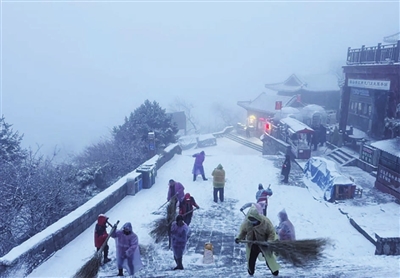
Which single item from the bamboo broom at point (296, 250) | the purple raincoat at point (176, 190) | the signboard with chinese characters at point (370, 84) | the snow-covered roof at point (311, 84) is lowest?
the purple raincoat at point (176, 190)

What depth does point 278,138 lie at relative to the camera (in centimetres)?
2402

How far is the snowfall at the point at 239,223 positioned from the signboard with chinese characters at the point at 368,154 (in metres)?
0.77

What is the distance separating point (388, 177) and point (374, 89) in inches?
290

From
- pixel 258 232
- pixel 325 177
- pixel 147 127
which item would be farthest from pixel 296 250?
pixel 147 127

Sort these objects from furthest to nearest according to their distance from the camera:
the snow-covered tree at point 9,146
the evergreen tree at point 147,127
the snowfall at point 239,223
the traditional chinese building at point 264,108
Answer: the traditional chinese building at point 264,108, the evergreen tree at point 147,127, the snow-covered tree at point 9,146, the snowfall at point 239,223

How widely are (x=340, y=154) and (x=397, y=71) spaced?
16.8 feet

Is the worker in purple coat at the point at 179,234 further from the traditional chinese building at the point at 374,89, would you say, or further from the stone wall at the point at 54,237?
the traditional chinese building at the point at 374,89

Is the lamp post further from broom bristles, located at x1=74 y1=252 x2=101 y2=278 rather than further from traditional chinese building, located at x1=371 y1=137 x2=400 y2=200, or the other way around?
broom bristles, located at x1=74 y1=252 x2=101 y2=278

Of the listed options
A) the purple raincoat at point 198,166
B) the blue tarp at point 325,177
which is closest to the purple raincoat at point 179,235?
the blue tarp at point 325,177

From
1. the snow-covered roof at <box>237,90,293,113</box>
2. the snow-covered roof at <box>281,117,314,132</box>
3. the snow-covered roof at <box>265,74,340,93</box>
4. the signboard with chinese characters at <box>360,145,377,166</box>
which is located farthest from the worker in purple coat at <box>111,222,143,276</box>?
the snow-covered roof at <box>265,74,340,93</box>

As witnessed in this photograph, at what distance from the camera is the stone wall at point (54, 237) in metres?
6.74

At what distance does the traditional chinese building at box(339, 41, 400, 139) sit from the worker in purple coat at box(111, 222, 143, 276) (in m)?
14.3

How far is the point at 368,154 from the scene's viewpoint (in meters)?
16.0

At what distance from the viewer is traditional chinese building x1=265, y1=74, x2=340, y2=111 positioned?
3694 cm
